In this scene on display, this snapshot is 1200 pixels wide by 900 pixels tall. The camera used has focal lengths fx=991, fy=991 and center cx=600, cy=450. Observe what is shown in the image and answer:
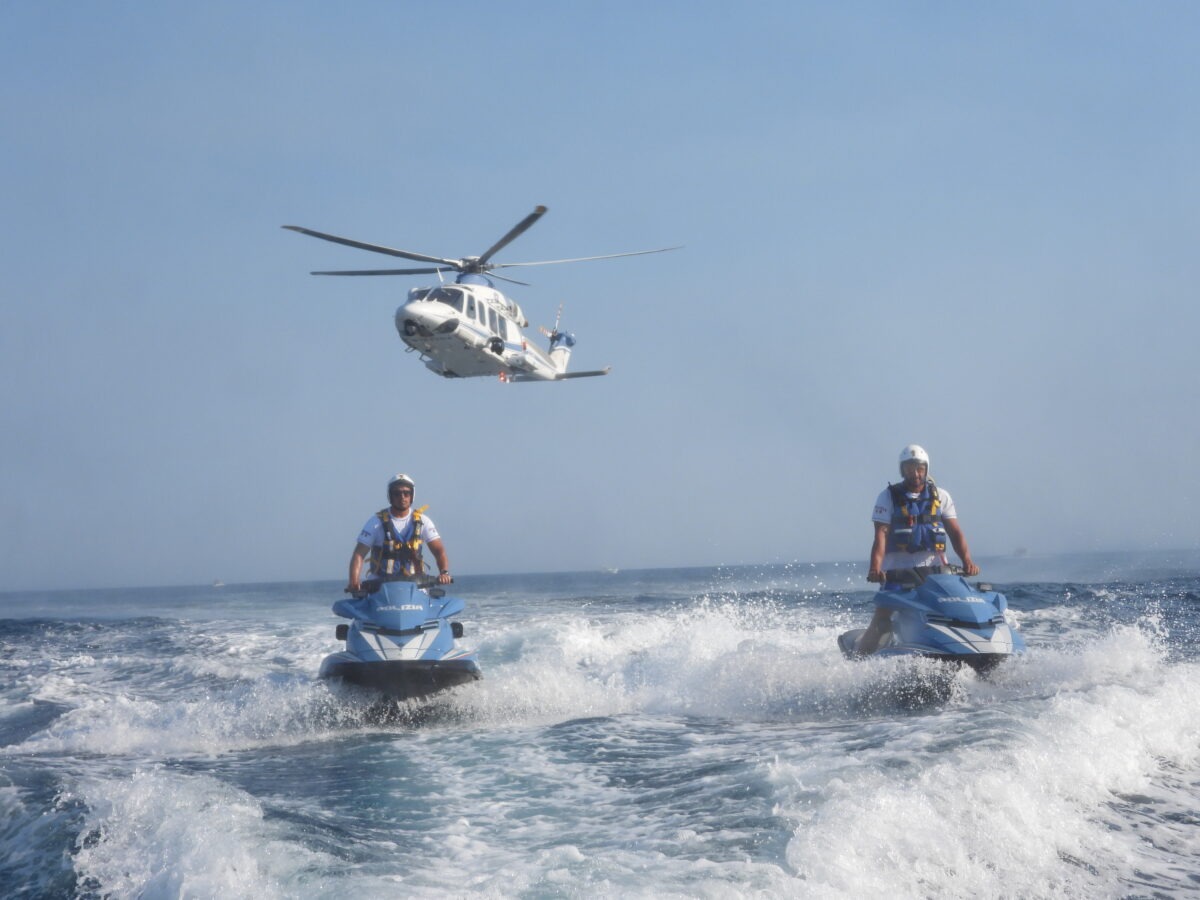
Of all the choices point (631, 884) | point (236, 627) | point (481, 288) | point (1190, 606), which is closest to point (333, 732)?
point (631, 884)

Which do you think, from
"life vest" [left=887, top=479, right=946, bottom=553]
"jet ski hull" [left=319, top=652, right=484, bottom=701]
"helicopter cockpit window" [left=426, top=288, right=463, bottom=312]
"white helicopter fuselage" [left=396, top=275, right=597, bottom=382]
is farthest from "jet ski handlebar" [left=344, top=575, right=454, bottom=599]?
"helicopter cockpit window" [left=426, top=288, right=463, bottom=312]

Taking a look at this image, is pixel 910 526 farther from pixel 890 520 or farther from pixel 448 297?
pixel 448 297

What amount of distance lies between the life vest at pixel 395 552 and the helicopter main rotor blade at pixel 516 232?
386 inches

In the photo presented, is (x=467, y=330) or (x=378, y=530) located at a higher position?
(x=467, y=330)

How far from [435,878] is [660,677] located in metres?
7.00

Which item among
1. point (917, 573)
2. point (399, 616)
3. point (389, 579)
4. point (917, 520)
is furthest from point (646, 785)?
point (917, 520)

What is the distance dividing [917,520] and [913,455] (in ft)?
2.08

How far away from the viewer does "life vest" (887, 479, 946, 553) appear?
9336mm

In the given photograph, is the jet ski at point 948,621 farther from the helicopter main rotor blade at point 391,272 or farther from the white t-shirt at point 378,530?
the helicopter main rotor blade at point 391,272

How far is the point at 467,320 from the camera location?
18.5 m

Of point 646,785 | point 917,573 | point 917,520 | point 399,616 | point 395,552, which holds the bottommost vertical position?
point 646,785

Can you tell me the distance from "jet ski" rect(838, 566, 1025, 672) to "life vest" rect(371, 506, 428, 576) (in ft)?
14.7

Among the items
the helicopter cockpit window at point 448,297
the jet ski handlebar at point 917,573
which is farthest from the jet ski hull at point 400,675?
the helicopter cockpit window at point 448,297

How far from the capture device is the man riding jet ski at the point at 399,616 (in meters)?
8.91
